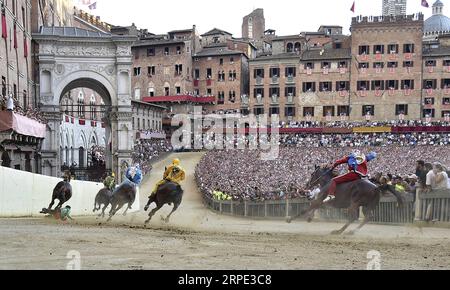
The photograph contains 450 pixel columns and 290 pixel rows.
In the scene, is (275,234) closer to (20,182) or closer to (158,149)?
(20,182)

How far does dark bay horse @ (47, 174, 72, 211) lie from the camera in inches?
759

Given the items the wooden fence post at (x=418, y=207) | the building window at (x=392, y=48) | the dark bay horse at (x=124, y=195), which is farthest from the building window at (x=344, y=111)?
the wooden fence post at (x=418, y=207)

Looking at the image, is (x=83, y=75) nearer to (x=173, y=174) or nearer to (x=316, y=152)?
(x=173, y=174)

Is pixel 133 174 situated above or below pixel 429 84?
below

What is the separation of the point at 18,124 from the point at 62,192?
6365 mm

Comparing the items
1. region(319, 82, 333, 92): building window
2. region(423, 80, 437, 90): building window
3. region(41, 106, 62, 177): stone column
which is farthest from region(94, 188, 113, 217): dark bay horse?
region(423, 80, 437, 90): building window

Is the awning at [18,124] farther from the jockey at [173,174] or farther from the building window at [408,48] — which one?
the building window at [408,48]

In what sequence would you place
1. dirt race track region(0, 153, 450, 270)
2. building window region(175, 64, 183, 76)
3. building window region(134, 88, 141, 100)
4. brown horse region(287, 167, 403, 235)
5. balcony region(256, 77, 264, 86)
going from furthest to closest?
balcony region(256, 77, 264, 86), building window region(134, 88, 141, 100), building window region(175, 64, 183, 76), brown horse region(287, 167, 403, 235), dirt race track region(0, 153, 450, 270)

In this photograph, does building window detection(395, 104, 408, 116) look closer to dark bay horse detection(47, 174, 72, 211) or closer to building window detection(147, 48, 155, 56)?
building window detection(147, 48, 155, 56)

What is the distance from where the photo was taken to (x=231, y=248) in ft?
36.4

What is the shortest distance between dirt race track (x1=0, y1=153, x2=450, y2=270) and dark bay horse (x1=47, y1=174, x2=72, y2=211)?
4.57 meters

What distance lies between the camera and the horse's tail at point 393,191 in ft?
48.6

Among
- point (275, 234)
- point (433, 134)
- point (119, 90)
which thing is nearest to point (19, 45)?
point (119, 90)

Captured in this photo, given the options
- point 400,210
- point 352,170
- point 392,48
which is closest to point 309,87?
point 392,48
